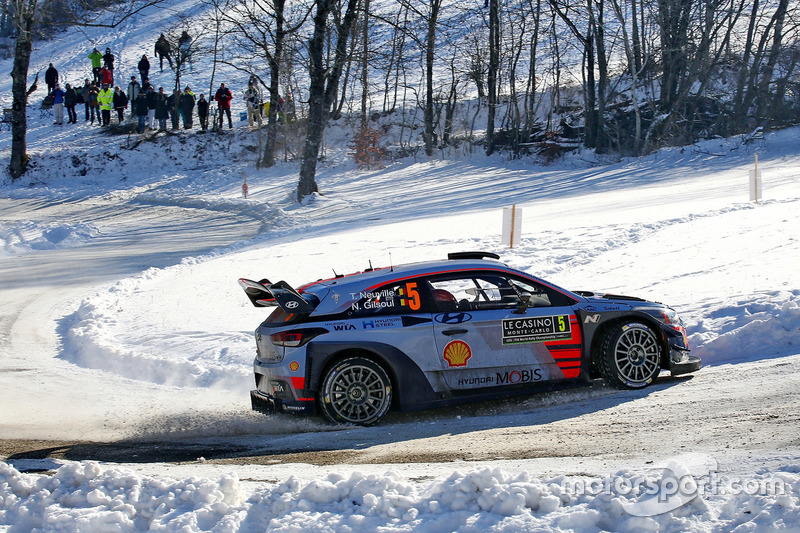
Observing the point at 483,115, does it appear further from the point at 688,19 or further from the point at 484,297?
the point at 484,297

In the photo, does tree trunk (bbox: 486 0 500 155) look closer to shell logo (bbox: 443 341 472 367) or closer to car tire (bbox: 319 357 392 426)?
shell logo (bbox: 443 341 472 367)

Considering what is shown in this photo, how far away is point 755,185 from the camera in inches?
785

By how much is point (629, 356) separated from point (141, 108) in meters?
35.3

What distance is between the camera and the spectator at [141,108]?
125 ft

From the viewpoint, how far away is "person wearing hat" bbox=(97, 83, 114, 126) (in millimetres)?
39172

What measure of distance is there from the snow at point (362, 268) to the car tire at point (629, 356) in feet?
0.87

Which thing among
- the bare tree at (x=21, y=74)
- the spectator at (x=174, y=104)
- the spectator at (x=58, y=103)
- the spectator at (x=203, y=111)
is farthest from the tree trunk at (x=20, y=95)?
the spectator at (x=203, y=111)

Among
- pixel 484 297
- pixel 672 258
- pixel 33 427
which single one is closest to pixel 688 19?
pixel 672 258

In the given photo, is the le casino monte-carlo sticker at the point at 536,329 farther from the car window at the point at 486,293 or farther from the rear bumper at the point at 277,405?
the rear bumper at the point at 277,405

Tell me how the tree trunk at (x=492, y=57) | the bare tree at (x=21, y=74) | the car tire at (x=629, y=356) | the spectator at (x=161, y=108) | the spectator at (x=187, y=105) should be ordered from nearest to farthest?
the car tire at (x=629, y=356) < the bare tree at (x=21, y=74) < the tree trunk at (x=492, y=57) < the spectator at (x=161, y=108) < the spectator at (x=187, y=105)

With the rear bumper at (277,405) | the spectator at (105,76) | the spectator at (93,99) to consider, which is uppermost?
the spectator at (105,76)

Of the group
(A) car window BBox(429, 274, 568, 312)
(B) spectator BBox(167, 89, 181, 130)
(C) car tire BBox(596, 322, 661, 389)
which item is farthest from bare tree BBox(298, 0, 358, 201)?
(C) car tire BBox(596, 322, 661, 389)

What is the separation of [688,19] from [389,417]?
103 ft

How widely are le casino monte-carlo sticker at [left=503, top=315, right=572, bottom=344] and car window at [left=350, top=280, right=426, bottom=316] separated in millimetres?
861
